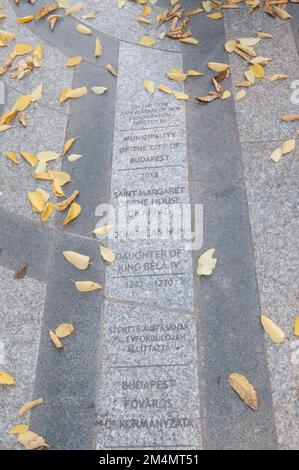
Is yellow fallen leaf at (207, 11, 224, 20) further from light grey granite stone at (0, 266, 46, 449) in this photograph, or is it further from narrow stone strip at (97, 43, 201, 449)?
light grey granite stone at (0, 266, 46, 449)

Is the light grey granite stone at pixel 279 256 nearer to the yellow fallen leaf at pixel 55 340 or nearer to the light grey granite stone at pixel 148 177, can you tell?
the light grey granite stone at pixel 148 177

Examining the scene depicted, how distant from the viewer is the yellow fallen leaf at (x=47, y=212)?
11.3 feet

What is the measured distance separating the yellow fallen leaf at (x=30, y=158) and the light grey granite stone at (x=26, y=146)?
27 millimetres

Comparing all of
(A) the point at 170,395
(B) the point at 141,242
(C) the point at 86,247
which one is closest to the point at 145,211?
(B) the point at 141,242

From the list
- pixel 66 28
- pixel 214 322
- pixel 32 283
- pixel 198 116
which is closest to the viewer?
pixel 214 322

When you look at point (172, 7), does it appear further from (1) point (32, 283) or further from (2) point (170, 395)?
(2) point (170, 395)

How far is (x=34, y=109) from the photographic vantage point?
13.5 ft

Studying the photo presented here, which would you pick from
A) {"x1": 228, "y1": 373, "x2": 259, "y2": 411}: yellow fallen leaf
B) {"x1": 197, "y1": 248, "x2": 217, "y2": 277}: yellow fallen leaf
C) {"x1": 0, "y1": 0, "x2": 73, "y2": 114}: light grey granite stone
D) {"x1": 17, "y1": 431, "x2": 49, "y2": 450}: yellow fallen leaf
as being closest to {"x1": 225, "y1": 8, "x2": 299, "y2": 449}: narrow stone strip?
{"x1": 228, "y1": 373, "x2": 259, "y2": 411}: yellow fallen leaf

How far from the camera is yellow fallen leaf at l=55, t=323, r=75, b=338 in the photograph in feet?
9.73

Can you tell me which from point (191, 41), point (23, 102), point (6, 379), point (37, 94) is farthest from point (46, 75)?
point (6, 379)

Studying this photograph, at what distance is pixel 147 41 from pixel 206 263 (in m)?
2.43

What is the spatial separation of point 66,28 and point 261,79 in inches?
74.3

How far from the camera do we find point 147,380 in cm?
279
